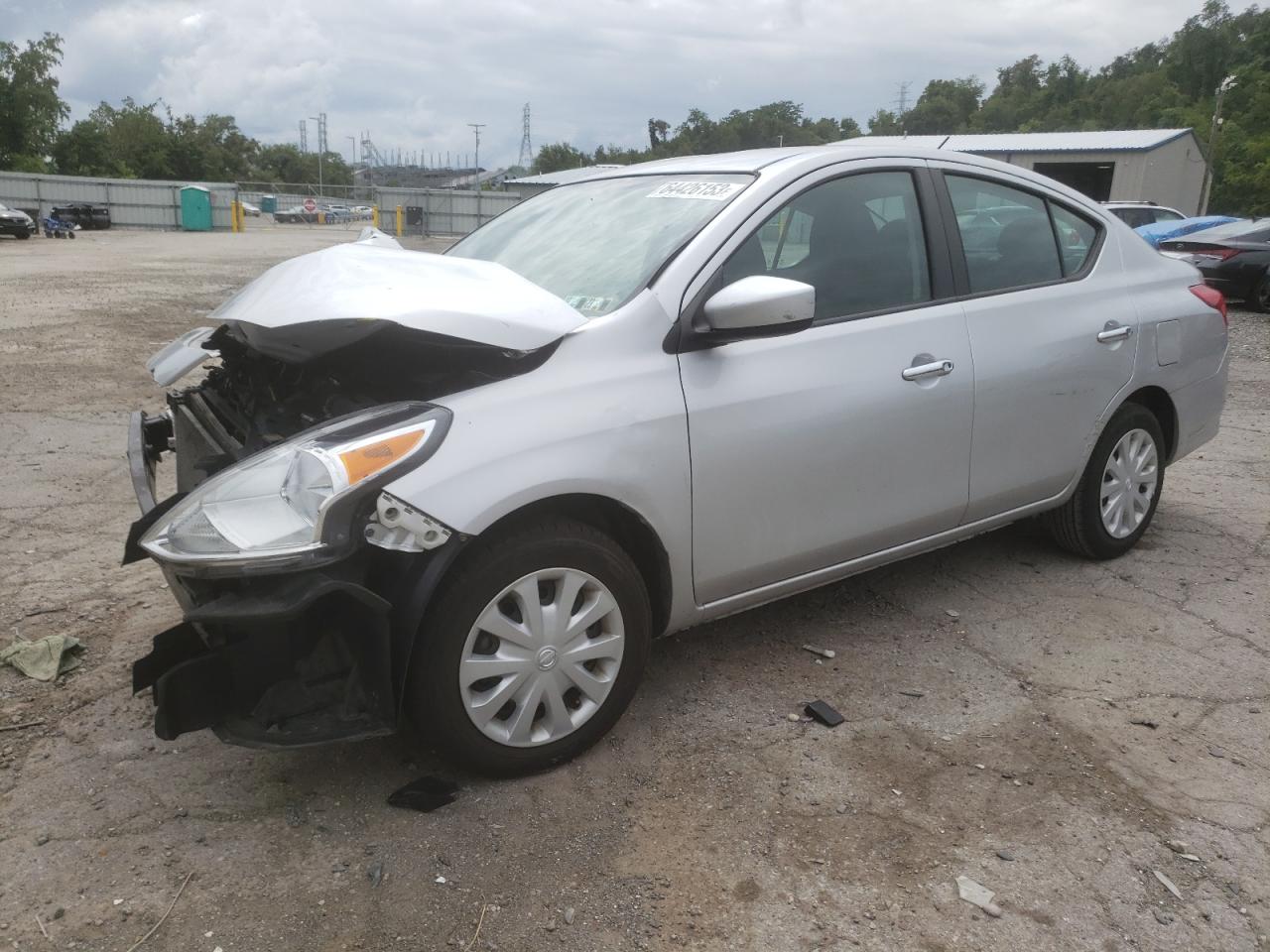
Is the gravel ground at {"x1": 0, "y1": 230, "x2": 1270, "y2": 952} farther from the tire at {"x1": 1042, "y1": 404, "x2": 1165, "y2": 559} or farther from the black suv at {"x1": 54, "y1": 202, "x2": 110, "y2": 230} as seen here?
the black suv at {"x1": 54, "y1": 202, "x2": 110, "y2": 230}

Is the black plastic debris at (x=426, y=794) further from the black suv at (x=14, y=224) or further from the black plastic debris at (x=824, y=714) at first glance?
the black suv at (x=14, y=224)

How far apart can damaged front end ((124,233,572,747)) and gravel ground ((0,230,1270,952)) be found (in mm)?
388

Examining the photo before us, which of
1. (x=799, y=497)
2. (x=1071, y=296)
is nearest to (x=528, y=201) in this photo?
(x=799, y=497)

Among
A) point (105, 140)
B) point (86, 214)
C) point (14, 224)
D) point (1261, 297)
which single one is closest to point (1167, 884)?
point (1261, 297)

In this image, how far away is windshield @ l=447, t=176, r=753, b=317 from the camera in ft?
10.1

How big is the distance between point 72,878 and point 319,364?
145cm

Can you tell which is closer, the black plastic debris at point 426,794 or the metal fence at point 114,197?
the black plastic debris at point 426,794

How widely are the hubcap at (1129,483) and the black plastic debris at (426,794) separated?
3028 mm

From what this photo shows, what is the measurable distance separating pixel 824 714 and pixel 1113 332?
6.81 feet

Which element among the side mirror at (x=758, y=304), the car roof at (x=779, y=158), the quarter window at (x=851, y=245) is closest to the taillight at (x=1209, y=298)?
the car roof at (x=779, y=158)

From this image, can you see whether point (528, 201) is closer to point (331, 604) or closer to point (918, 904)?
point (331, 604)

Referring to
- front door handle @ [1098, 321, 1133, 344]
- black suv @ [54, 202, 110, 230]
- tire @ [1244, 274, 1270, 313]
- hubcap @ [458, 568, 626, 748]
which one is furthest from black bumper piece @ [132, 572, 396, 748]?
black suv @ [54, 202, 110, 230]

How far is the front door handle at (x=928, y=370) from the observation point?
3330mm

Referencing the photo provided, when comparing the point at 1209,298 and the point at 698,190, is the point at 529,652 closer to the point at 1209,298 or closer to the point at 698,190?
the point at 698,190
